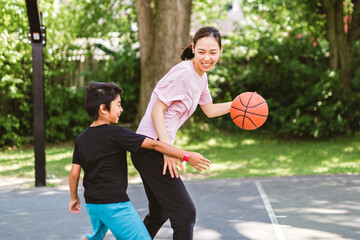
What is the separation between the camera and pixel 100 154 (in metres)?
3.10

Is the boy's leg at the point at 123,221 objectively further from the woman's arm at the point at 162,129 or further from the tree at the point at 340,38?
the tree at the point at 340,38

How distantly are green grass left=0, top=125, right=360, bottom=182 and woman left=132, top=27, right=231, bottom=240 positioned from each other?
4719 millimetres

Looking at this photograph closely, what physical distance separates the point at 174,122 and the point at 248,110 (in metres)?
0.88

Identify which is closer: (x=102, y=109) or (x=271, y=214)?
(x=102, y=109)

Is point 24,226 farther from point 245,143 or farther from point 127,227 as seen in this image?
point 245,143

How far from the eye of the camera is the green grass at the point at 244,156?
27.0 feet

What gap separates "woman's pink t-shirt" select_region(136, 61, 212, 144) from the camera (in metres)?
3.22

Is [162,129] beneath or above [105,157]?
above

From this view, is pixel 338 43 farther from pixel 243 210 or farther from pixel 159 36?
pixel 243 210

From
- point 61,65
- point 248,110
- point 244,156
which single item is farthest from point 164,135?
point 61,65

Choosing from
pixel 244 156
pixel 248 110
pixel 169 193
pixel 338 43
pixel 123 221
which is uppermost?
pixel 338 43

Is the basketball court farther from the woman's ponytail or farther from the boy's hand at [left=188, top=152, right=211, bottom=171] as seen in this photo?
the woman's ponytail

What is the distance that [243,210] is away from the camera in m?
5.45

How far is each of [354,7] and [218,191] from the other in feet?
25.8
